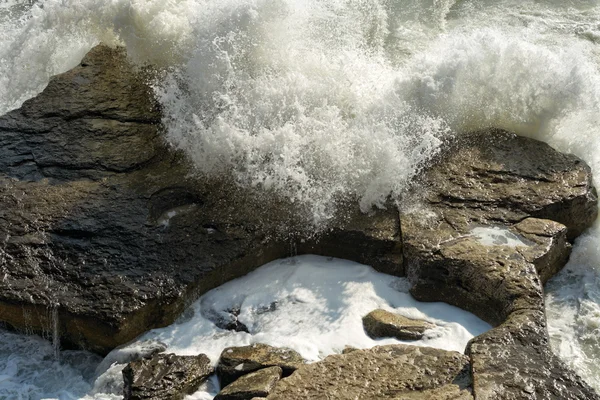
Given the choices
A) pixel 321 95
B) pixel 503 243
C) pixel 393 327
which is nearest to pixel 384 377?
pixel 393 327

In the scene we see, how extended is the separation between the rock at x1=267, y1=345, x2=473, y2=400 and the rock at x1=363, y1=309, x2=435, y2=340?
0.22 meters

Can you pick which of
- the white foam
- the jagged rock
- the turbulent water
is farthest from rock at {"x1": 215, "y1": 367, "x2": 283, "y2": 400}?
the white foam

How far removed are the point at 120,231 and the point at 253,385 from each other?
1670mm

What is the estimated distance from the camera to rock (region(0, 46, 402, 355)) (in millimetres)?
4895

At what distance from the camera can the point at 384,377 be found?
165 inches

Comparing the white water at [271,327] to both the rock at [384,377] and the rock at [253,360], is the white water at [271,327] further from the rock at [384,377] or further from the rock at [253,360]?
the rock at [384,377]

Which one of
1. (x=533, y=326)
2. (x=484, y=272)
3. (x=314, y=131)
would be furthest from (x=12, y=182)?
(x=533, y=326)

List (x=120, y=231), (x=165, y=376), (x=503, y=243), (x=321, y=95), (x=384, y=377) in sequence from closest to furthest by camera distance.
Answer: (x=384, y=377)
(x=165, y=376)
(x=503, y=243)
(x=120, y=231)
(x=321, y=95)

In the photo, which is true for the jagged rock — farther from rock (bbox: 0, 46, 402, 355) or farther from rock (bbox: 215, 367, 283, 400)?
rock (bbox: 215, 367, 283, 400)

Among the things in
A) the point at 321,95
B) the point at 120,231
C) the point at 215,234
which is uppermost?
the point at 321,95

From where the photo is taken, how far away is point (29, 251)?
5180mm

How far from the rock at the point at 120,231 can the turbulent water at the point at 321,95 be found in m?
0.21

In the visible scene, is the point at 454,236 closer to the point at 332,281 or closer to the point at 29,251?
the point at 332,281

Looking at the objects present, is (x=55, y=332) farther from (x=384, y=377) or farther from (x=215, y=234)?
(x=384, y=377)
